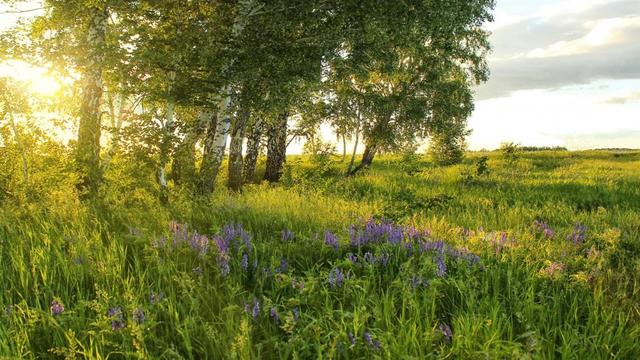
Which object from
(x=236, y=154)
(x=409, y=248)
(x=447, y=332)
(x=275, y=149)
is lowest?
(x=447, y=332)

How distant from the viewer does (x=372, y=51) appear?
15.8m

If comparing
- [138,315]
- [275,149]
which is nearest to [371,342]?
[138,315]

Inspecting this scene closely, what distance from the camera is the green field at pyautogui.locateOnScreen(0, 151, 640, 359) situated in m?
2.91

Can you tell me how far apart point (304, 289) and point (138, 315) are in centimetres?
113

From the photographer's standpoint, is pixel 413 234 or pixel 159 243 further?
pixel 413 234

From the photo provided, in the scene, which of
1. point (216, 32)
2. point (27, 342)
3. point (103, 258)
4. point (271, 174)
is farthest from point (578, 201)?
point (271, 174)

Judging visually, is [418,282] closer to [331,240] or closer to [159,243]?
[331,240]

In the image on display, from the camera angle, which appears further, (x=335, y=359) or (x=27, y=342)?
(x=27, y=342)

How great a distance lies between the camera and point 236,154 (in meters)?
16.5

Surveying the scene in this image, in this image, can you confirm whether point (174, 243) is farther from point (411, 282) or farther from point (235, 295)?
point (411, 282)

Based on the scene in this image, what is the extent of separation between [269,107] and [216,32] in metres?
3.21

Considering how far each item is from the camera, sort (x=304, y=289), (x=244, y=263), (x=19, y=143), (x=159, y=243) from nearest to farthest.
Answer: (x=304, y=289), (x=244, y=263), (x=159, y=243), (x=19, y=143)

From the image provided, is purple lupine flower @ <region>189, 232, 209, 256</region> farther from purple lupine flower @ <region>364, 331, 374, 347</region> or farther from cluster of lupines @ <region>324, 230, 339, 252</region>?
purple lupine flower @ <region>364, 331, 374, 347</region>

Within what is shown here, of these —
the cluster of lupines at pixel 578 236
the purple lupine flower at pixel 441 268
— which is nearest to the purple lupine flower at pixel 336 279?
the purple lupine flower at pixel 441 268
